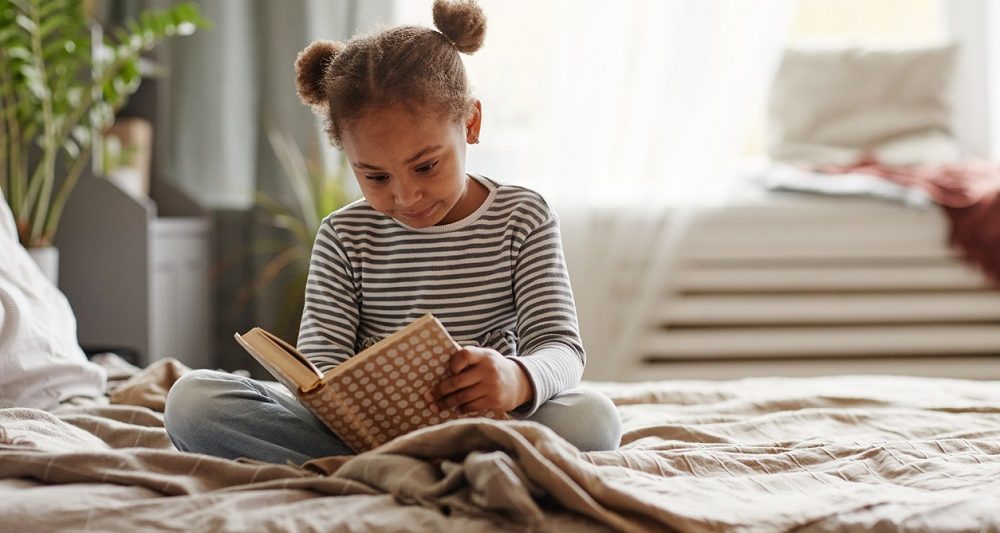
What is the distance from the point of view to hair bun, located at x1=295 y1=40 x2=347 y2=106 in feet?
4.10

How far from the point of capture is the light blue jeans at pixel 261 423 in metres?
1.08

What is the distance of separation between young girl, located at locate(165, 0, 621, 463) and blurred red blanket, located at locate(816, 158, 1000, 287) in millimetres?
1710

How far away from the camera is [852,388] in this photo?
156 centimetres

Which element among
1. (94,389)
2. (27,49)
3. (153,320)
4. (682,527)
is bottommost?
(153,320)

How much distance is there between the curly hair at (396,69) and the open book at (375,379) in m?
0.27

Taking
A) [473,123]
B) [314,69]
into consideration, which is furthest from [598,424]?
[314,69]

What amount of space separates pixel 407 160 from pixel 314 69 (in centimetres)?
21

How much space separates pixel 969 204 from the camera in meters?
2.64

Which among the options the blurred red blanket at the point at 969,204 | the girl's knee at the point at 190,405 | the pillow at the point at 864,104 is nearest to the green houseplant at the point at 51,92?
the girl's knee at the point at 190,405

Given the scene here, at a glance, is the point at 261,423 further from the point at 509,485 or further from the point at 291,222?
the point at 291,222

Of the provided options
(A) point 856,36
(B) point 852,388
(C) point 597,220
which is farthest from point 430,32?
(A) point 856,36

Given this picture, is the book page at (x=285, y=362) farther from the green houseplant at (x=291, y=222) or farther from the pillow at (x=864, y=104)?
the pillow at (x=864, y=104)

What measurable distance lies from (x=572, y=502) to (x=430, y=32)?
23.2 inches

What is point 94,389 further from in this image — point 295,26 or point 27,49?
point 295,26
